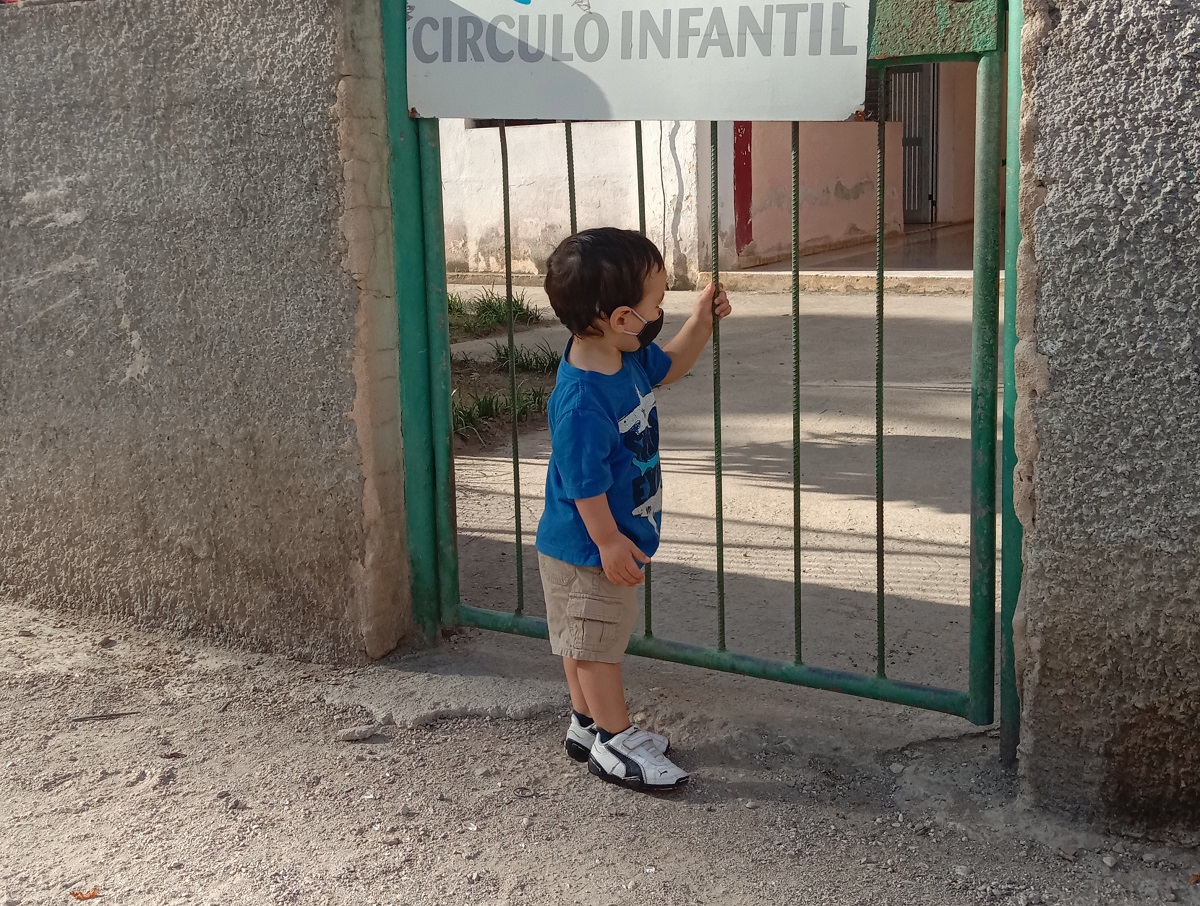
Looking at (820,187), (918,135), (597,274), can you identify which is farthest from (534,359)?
(918,135)

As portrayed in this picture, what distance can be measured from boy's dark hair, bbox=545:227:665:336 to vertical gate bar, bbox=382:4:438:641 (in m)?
0.69

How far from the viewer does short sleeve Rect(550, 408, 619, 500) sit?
2.26m

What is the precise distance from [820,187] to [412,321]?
958 centimetres

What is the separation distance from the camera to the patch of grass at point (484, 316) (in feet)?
25.8

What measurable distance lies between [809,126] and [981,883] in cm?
1034

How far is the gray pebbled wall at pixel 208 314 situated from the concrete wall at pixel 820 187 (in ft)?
25.2

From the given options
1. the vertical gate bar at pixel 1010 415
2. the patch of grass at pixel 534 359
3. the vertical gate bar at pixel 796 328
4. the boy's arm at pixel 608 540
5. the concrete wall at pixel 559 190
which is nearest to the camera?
the vertical gate bar at pixel 1010 415

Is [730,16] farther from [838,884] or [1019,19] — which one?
[838,884]

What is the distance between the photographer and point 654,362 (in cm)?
248

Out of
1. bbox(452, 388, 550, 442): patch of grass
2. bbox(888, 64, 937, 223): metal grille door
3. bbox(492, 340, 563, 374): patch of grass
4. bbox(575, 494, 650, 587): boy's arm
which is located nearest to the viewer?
bbox(575, 494, 650, 587): boy's arm

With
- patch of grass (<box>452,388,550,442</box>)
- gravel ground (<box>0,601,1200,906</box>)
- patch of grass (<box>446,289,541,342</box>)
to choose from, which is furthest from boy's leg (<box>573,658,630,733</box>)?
patch of grass (<box>446,289,541,342</box>)

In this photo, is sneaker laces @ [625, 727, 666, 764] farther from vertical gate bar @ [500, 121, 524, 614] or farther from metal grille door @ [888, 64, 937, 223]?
metal grille door @ [888, 64, 937, 223]

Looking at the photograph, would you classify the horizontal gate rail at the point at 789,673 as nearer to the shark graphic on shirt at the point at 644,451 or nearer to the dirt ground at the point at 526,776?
the dirt ground at the point at 526,776

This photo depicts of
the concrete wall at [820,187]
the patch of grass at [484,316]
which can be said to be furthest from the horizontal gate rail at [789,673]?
the concrete wall at [820,187]
